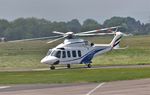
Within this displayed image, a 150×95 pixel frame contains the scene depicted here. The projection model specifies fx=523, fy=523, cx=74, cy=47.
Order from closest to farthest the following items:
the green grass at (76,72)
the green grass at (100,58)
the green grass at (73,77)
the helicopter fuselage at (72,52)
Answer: the green grass at (73,77)
the green grass at (76,72)
the helicopter fuselage at (72,52)
the green grass at (100,58)

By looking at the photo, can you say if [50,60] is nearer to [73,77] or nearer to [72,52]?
[72,52]

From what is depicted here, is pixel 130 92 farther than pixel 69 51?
No

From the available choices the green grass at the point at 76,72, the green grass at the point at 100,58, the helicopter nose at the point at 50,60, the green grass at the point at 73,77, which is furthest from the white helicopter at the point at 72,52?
the green grass at the point at 73,77

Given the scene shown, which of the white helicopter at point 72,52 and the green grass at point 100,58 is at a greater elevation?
the white helicopter at point 72,52

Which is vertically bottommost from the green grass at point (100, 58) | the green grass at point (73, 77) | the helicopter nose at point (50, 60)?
the green grass at point (100, 58)

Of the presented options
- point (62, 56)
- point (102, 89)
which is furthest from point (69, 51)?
point (102, 89)

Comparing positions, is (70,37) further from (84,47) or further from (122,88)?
(122,88)

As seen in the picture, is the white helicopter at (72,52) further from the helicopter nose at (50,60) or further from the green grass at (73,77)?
the green grass at (73,77)

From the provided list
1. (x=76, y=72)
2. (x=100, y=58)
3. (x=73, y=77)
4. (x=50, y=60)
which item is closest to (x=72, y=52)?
(x=50, y=60)

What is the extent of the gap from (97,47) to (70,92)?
32.5m

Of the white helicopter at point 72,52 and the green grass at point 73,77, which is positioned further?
the white helicopter at point 72,52

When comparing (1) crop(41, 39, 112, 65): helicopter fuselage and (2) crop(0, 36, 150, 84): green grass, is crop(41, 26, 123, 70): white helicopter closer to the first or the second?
(1) crop(41, 39, 112, 65): helicopter fuselage

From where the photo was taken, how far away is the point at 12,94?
82.0 feet

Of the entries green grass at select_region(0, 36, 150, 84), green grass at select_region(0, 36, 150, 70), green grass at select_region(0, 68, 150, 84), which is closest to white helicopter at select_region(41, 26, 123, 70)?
green grass at select_region(0, 36, 150, 84)
